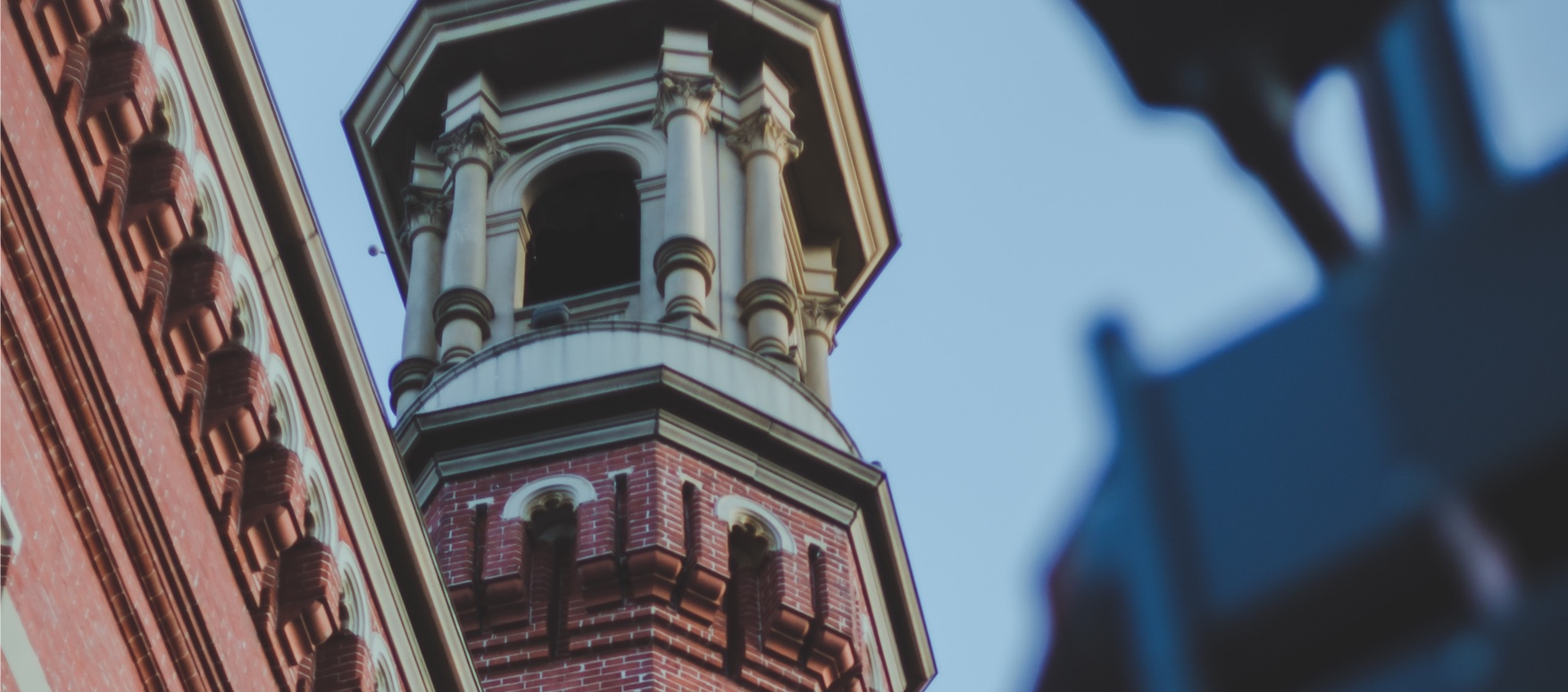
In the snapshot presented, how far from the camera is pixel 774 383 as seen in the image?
78.7 ft

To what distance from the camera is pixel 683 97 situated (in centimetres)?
2733

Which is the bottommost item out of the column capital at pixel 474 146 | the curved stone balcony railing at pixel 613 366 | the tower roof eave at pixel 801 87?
the curved stone balcony railing at pixel 613 366

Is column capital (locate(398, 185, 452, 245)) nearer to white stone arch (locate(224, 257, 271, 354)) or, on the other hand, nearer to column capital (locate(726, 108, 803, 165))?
column capital (locate(726, 108, 803, 165))

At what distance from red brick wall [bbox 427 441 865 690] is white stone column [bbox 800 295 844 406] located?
15.6 feet

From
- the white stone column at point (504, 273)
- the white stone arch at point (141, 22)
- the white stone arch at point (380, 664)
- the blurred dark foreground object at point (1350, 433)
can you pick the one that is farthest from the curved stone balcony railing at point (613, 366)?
the blurred dark foreground object at point (1350, 433)

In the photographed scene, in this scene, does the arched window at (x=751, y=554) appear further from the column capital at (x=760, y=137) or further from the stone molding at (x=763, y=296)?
the column capital at (x=760, y=137)

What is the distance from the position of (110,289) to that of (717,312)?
13.8 meters

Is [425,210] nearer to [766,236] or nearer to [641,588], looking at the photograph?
[766,236]

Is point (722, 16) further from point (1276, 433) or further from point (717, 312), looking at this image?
point (1276, 433)

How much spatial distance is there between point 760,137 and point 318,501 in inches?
562

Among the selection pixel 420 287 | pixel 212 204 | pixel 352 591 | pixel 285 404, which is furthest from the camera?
pixel 420 287

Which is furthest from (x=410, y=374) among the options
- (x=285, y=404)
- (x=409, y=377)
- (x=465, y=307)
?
(x=285, y=404)

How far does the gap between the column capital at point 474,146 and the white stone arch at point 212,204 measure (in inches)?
557

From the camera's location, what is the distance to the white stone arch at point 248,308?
13477 millimetres
